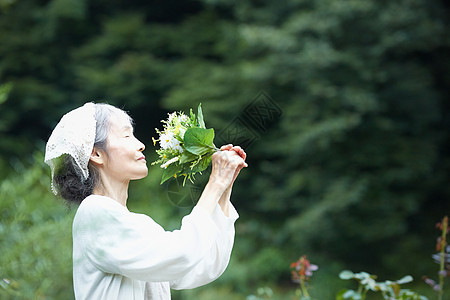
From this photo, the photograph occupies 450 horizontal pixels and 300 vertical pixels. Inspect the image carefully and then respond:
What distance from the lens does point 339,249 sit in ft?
35.9

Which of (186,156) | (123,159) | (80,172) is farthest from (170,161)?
(80,172)

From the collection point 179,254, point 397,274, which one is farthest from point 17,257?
point 397,274

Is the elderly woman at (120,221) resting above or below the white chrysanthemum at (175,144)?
below

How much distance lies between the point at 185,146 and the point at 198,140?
0.17ft

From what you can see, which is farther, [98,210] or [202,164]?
[202,164]

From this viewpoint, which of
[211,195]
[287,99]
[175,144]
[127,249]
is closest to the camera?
[127,249]

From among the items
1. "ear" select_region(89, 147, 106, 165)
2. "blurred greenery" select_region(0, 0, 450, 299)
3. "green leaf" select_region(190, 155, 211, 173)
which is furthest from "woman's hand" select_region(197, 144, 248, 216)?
"blurred greenery" select_region(0, 0, 450, 299)

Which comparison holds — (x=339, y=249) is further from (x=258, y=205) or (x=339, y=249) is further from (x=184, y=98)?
(x=184, y=98)

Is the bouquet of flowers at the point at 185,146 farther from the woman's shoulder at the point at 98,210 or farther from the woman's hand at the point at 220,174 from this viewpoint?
the woman's shoulder at the point at 98,210

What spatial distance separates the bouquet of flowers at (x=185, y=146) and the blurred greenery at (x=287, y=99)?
6.42 metres

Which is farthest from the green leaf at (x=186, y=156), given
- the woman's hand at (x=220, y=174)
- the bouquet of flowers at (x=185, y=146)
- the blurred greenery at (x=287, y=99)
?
the blurred greenery at (x=287, y=99)

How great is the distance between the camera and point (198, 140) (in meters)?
2.00

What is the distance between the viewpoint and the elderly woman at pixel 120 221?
1.72m

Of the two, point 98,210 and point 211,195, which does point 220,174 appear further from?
point 98,210
